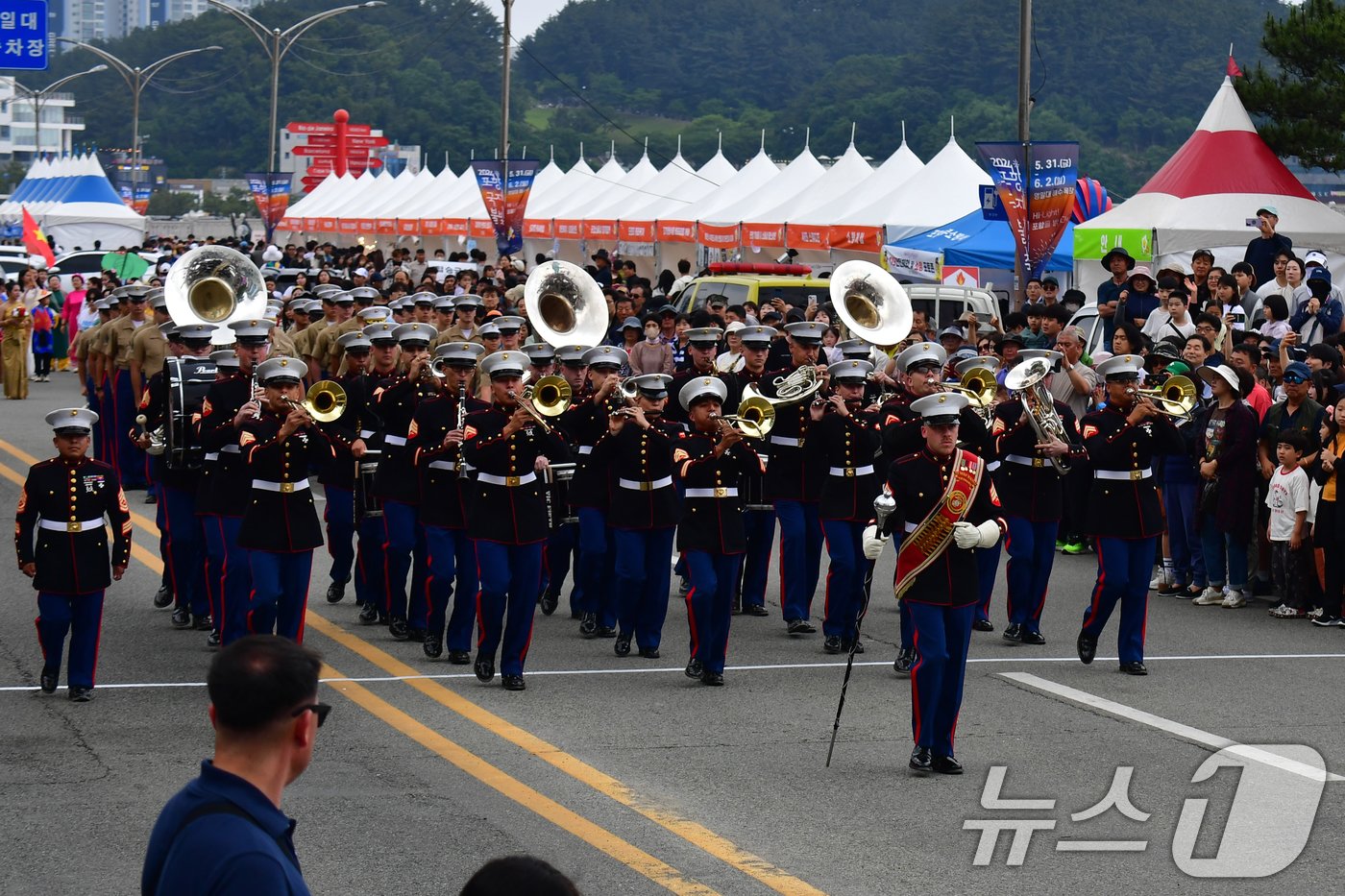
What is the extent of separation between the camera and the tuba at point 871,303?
49.2 ft

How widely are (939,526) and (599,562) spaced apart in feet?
12.6

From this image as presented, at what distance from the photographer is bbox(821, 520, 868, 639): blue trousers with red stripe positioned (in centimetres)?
1231

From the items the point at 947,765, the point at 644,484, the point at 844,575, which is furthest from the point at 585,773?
the point at 844,575

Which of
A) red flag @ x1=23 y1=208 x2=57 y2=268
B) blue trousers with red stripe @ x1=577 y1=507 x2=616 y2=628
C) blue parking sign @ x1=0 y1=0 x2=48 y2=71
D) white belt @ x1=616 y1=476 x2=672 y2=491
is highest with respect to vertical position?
blue parking sign @ x1=0 y1=0 x2=48 y2=71

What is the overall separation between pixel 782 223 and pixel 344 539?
19.2 metres

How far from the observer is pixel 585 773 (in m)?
8.99

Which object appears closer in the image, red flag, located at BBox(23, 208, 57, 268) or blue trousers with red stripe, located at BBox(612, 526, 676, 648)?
blue trousers with red stripe, located at BBox(612, 526, 676, 648)

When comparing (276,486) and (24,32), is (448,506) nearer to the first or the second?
(276,486)

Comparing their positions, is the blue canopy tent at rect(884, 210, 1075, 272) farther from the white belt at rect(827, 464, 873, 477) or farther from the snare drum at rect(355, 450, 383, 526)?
the snare drum at rect(355, 450, 383, 526)

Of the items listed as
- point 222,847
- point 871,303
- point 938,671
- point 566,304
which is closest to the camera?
point 222,847

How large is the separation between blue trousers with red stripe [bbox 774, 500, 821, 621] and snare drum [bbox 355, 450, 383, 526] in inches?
104

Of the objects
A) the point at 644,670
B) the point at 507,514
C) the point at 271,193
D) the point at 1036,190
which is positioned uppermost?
the point at 271,193

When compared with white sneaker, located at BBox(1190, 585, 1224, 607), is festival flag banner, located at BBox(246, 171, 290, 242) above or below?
above

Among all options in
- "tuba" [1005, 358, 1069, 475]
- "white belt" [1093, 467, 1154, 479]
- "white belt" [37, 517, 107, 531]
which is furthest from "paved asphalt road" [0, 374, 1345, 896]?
"tuba" [1005, 358, 1069, 475]
